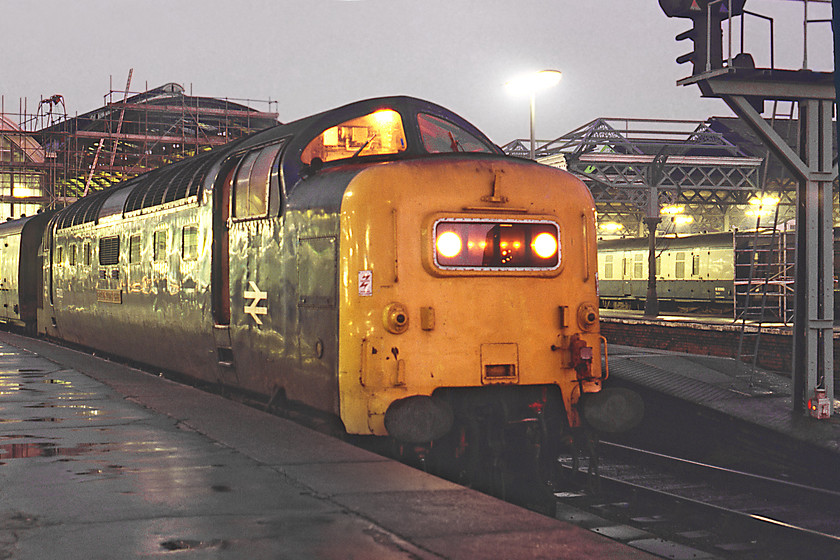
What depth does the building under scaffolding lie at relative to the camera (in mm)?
54562

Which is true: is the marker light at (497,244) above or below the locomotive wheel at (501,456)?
above

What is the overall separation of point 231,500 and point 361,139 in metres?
4.17

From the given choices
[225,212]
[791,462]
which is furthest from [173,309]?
[791,462]

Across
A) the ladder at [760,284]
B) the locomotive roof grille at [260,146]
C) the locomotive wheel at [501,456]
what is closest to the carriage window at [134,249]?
the locomotive roof grille at [260,146]

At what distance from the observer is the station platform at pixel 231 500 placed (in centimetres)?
505

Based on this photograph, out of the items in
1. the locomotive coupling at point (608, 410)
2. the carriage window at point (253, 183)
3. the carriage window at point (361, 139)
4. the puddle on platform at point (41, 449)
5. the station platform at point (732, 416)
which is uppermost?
the carriage window at point (361, 139)

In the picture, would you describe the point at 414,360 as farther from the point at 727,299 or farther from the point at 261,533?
the point at 727,299

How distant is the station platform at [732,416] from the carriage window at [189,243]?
6575mm

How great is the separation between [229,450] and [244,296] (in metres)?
2.59

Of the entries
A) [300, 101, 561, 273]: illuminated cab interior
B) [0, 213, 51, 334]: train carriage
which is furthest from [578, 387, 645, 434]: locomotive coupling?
[0, 213, 51, 334]: train carriage

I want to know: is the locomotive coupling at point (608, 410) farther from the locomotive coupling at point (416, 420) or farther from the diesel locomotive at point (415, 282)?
the locomotive coupling at point (416, 420)

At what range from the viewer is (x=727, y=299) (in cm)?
3319

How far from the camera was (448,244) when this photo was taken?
809cm

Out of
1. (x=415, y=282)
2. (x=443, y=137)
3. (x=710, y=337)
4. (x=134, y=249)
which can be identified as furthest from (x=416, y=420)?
(x=710, y=337)
